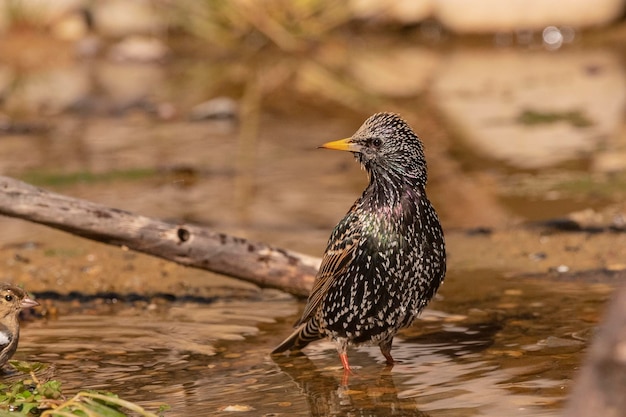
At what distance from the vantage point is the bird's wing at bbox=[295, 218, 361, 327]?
6234 mm

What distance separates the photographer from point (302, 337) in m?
6.58

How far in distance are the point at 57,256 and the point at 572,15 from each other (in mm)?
14477

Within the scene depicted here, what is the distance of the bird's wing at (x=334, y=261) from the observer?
6.23 m

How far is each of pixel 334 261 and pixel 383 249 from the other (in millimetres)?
344

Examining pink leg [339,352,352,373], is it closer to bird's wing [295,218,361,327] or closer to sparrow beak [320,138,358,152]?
bird's wing [295,218,361,327]

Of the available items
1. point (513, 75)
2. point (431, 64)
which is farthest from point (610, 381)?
point (431, 64)

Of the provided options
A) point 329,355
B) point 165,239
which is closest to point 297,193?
point 165,239

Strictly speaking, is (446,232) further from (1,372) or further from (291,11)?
(291,11)

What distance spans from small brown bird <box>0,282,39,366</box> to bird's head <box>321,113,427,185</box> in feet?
6.38

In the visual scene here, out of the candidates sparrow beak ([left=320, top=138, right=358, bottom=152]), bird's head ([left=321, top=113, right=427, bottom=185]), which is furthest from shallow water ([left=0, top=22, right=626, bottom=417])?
sparrow beak ([left=320, top=138, right=358, bottom=152])

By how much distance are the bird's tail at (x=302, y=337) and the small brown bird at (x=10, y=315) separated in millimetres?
1386

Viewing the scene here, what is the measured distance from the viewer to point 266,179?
38.5 ft

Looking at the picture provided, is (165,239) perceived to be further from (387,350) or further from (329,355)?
(387,350)

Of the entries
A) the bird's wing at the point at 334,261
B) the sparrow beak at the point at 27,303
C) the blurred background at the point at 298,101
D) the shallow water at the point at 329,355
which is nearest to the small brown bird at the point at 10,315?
the sparrow beak at the point at 27,303
